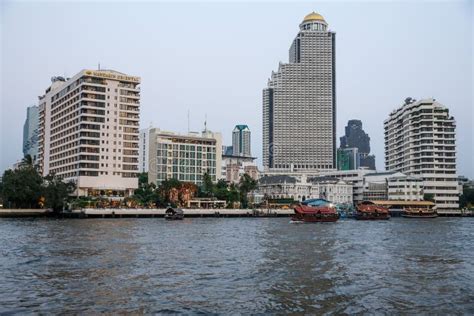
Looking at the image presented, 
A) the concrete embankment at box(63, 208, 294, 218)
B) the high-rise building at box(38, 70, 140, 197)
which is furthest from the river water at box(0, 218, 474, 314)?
the high-rise building at box(38, 70, 140, 197)

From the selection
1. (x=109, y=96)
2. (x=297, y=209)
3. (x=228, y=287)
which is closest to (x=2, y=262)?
(x=228, y=287)

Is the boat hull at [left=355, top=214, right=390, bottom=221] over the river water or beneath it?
beneath

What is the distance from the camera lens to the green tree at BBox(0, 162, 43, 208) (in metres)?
140

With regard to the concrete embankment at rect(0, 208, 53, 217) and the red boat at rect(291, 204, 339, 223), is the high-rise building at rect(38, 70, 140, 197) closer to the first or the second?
the concrete embankment at rect(0, 208, 53, 217)

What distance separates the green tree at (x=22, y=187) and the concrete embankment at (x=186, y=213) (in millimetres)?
11156

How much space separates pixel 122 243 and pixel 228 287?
28854mm

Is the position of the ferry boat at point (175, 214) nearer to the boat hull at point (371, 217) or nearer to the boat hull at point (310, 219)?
the boat hull at point (310, 219)

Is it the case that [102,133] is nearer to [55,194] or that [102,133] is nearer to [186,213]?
[55,194]

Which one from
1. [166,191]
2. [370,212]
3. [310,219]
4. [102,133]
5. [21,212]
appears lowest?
[310,219]

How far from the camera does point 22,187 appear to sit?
14050 centimetres

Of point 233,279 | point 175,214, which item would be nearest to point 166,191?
point 175,214

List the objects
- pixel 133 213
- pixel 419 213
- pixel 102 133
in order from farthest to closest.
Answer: pixel 102 133, pixel 419 213, pixel 133 213

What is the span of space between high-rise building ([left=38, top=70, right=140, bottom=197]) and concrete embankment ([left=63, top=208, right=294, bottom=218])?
28.7m

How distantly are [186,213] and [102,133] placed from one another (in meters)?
42.8
